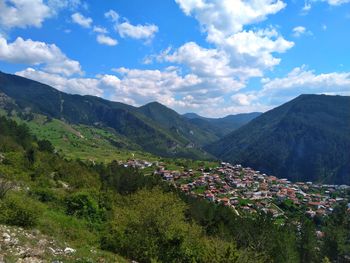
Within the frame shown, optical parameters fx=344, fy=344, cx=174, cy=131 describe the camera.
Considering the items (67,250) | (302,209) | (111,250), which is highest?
(67,250)

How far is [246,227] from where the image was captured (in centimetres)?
8638

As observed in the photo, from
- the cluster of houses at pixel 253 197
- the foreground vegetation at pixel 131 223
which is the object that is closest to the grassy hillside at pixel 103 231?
the foreground vegetation at pixel 131 223

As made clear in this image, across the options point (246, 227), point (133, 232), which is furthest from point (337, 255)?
point (133, 232)

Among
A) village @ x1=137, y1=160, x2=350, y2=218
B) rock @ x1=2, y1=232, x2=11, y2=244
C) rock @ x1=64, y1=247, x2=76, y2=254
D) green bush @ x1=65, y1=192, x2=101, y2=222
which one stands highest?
rock @ x1=2, y1=232, x2=11, y2=244

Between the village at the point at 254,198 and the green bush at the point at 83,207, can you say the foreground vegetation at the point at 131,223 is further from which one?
the village at the point at 254,198

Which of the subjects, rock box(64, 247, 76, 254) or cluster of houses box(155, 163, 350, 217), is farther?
cluster of houses box(155, 163, 350, 217)

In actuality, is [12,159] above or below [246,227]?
above

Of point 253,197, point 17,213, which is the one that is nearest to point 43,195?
point 17,213

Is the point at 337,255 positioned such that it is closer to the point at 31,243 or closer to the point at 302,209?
the point at 302,209

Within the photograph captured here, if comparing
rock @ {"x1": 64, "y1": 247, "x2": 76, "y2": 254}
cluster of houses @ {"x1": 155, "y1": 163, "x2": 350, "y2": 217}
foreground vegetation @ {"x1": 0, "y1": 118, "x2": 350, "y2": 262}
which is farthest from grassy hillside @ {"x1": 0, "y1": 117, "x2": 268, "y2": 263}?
cluster of houses @ {"x1": 155, "y1": 163, "x2": 350, "y2": 217}

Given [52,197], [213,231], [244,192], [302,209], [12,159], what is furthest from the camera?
[244,192]

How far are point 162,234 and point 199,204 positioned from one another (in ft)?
236

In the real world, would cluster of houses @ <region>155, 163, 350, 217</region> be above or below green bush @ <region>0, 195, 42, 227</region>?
below

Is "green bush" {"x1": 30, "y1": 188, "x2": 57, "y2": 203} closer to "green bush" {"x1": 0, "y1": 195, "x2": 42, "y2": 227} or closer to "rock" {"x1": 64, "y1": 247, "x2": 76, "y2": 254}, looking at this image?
"green bush" {"x1": 0, "y1": 195, "x2": 42, "y2": 227}
